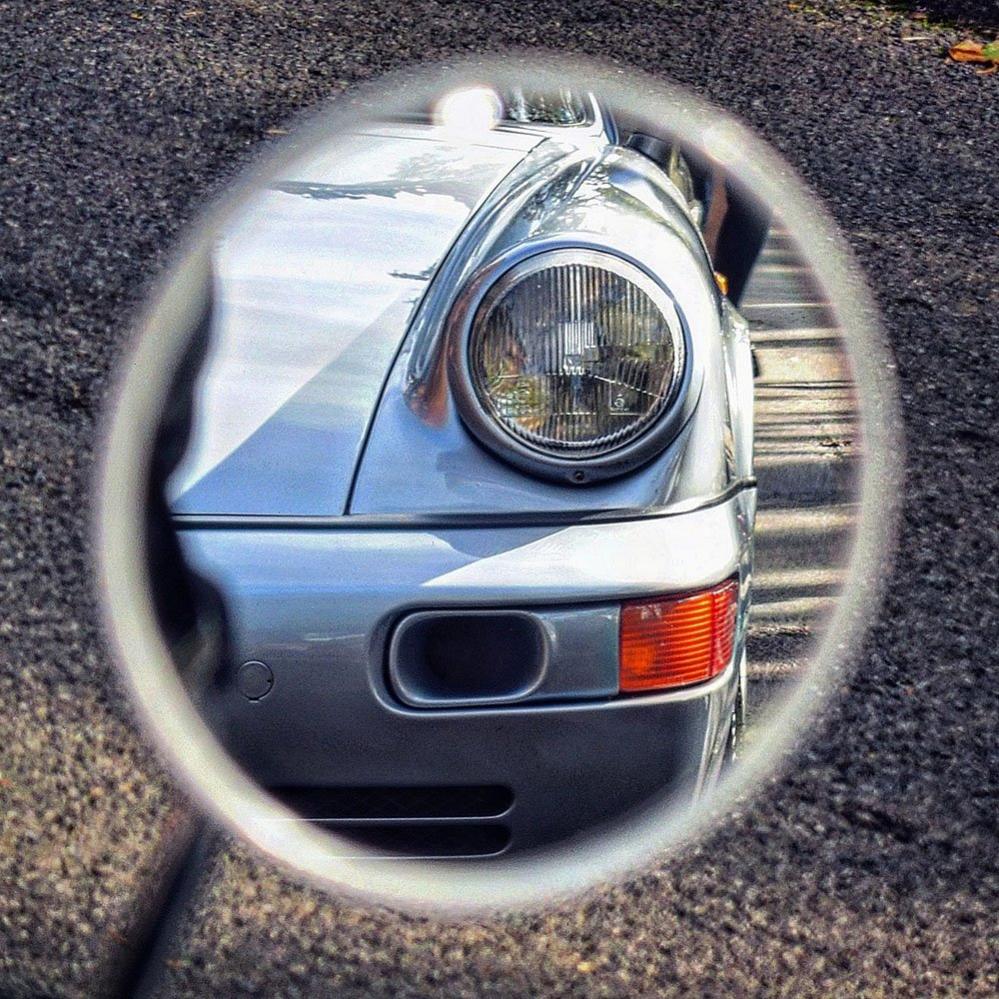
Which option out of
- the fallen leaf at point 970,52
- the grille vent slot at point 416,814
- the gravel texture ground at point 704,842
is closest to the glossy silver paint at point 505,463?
the grille vent slot at point 416,814

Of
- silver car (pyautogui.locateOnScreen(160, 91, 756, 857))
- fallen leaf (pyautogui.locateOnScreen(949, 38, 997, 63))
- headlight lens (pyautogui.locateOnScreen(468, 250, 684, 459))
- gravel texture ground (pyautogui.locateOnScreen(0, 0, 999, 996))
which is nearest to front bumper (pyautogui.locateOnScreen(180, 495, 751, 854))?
silver car (pyautogui.locateOnScreen(160, 91, 756, 857))

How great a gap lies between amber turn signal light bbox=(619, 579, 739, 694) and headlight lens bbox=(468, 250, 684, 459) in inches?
6.9

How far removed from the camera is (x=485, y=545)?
140cm

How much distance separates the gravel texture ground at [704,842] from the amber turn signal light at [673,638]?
0.38m

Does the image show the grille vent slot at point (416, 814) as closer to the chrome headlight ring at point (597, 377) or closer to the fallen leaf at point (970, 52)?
the chrome headlight ring at point (597, 377)

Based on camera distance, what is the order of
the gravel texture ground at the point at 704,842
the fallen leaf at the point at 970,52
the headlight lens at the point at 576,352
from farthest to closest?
the fallen leaf at the point at 970,52 < the gravel texture ground at the point at 704,842 < the headlight lens at the point at 576,352

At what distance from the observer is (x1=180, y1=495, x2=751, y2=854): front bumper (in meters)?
1.38

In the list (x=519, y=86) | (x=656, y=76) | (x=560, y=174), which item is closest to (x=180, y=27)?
(x=656, y=76)

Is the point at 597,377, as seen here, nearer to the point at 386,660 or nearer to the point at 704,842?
the point at 386,660

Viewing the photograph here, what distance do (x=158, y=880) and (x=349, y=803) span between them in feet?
1.27

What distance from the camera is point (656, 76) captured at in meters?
4.39

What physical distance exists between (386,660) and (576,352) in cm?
37

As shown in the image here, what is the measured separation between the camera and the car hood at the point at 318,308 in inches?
57.5

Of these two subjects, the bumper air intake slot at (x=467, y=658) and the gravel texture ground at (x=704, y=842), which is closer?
the bumper air intake slot at (x=467, y=658)
